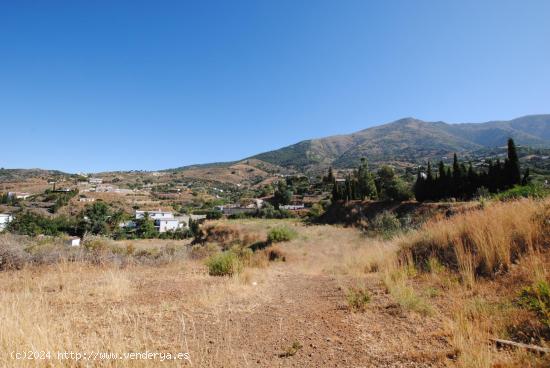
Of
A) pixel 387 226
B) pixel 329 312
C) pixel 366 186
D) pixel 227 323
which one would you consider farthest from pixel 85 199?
pixel 329 312

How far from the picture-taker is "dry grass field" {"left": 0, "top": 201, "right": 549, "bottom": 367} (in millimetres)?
2414

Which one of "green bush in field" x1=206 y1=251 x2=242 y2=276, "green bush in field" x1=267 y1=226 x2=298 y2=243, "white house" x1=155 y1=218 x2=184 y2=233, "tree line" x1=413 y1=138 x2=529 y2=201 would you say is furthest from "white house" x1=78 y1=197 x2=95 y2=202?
"green bush in field" x1=206 y1=251 x2=242 y2=276

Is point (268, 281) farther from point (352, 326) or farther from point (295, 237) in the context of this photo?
point (295, 237)

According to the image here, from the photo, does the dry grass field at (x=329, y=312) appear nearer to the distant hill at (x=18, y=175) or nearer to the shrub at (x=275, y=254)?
the shrub at (x=275, y=254)

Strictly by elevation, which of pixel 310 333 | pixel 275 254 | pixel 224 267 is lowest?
pixel 275 254

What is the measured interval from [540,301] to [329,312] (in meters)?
2.19

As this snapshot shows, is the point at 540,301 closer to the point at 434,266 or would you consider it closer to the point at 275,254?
the point at 434,266

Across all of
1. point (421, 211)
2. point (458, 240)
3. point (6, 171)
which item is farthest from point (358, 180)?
point (6, 171)

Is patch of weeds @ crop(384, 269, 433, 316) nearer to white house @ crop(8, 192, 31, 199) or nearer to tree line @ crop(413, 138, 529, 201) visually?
tree line @ crop(413, 138, 529, 201)

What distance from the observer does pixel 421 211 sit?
73.0ft

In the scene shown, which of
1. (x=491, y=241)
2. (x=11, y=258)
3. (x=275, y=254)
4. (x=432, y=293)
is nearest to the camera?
(x=432, y=293)

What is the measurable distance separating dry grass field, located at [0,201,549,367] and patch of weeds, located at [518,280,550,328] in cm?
3

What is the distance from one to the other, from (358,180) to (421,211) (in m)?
14.9

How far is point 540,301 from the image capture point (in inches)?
95.8
